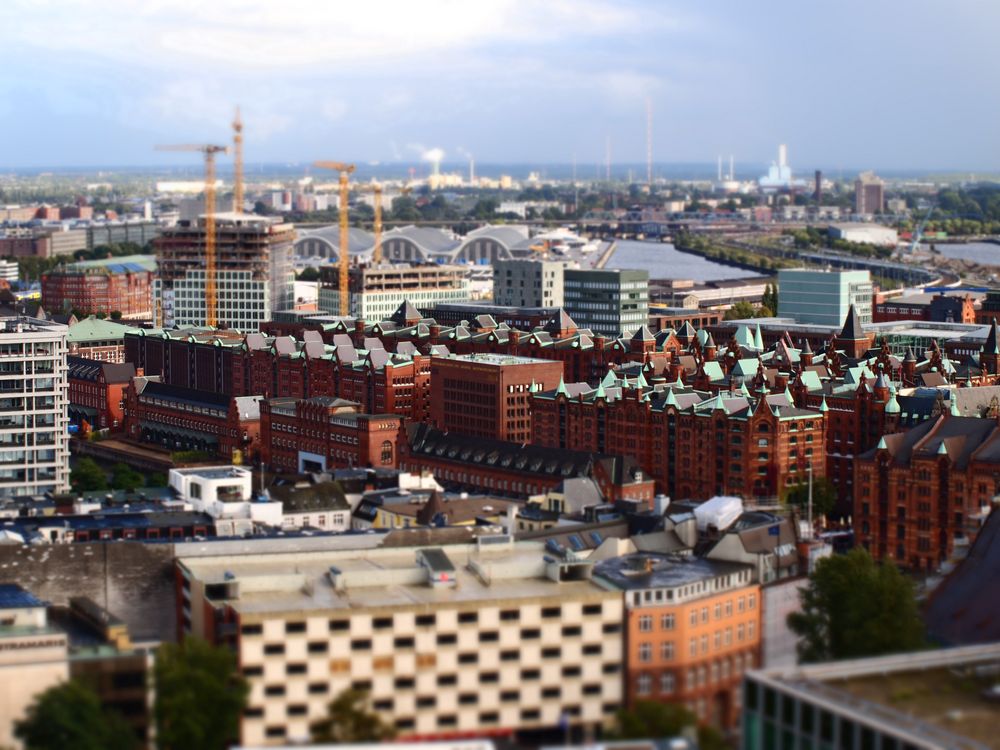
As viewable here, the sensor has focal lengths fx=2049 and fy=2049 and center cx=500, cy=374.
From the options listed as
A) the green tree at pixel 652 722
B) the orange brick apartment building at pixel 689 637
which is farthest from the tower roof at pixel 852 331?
the green tree at pixel 652 722

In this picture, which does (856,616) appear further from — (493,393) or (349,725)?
(493,393)

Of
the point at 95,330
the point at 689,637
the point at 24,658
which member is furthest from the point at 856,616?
the point at 95,330

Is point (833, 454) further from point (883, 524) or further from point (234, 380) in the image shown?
point (234, 380)

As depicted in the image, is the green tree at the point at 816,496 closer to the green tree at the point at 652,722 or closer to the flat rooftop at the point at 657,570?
Answer: the flat rooftop at the point at 657,570

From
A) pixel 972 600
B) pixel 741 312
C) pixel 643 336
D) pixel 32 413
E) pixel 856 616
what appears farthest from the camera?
pixel 741 312

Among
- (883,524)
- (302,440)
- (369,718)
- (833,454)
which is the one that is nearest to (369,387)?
(302,440)

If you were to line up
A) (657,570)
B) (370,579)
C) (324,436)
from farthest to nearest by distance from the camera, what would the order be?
1. (324,436)
2. (657,570)
3. (370,579)
